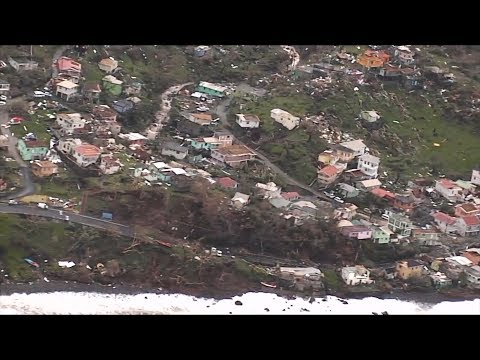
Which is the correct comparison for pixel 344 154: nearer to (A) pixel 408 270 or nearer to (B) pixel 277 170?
(B) pixel 277 170

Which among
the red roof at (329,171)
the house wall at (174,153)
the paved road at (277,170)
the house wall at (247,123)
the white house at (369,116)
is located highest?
the white house at (369,116)

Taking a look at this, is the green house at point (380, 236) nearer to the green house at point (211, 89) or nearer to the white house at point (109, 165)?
the white house at point (109, 165)

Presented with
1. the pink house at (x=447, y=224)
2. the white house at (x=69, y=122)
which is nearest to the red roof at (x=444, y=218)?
the pink house at (x=447, y=224)

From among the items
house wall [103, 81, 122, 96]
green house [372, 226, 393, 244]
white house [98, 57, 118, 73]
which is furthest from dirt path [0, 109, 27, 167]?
green house [372, 226, 393, 244]

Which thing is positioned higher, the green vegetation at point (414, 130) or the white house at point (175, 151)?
the green vegetation at point (414, 130)

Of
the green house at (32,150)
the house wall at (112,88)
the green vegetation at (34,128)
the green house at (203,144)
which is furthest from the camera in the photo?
the house wall at (112,88)

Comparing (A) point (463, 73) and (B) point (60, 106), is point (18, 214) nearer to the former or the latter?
(B) point (60, 106)

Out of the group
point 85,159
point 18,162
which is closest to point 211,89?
point 85,159
